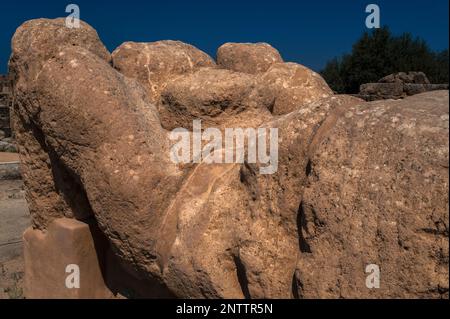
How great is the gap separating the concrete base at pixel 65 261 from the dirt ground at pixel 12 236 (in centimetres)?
56

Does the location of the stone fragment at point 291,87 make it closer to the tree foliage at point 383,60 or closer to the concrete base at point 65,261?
the concrete base at point 65,261

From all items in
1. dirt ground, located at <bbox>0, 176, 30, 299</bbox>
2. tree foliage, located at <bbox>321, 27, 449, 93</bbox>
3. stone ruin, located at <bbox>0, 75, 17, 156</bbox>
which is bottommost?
dirt ground, located at <bbox>0, 176, 30, 299</bbox>

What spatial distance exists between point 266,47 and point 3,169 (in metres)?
5.33

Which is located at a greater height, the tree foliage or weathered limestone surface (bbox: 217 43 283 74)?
the tree foliage

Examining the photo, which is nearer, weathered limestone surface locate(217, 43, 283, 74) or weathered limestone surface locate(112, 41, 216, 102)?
weathered limestone surface locate(112, 41, 216, 102)

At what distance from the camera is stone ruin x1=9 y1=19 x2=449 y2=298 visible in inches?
64.7

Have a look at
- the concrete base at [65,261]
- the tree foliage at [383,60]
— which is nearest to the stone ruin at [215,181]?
the concrete base at [65,261]

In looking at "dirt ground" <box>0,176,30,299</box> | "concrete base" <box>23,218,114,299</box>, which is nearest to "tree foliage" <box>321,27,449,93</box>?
"dirt ground" <box>0,176,30,299</box>

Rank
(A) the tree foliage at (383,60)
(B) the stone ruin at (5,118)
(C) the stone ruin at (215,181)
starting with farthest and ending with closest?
(A) the tree foliage at (383,60), (B) the stone ruin at (5,118), (C) the stone ruin at (215,181)

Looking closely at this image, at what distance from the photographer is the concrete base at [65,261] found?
106 inches

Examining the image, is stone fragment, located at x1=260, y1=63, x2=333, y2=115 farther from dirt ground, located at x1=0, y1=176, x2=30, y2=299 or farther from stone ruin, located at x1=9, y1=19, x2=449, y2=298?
dirt ground, located at x1=0, y1=176, x2=30, y2=299

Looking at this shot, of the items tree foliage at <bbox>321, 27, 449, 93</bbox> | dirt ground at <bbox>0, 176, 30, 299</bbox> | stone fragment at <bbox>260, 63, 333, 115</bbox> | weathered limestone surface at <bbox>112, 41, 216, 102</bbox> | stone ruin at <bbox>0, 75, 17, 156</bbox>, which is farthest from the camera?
tree foliage at <bbox>321, 27, 449, 93</bbox>

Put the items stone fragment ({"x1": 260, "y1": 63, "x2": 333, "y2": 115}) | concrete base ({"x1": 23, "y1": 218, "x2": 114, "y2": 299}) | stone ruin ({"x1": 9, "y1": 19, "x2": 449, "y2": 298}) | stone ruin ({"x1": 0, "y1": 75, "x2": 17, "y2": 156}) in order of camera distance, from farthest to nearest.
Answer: stone ruin ({"x1": 0, "y1": 75, "x2": 17, "y2": 156}), stone fragment ({"x1": 260, "y1": 63, "x2": 333, "y2": 115}), concrete base ({"x1": 23, "y1": 218, "x2": 114, "y2": 299}), stone ruin ({"x1": 9, "y1": 19, "x2": 449, "y2": 298})

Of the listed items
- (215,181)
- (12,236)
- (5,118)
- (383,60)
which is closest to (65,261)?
(215,181)
